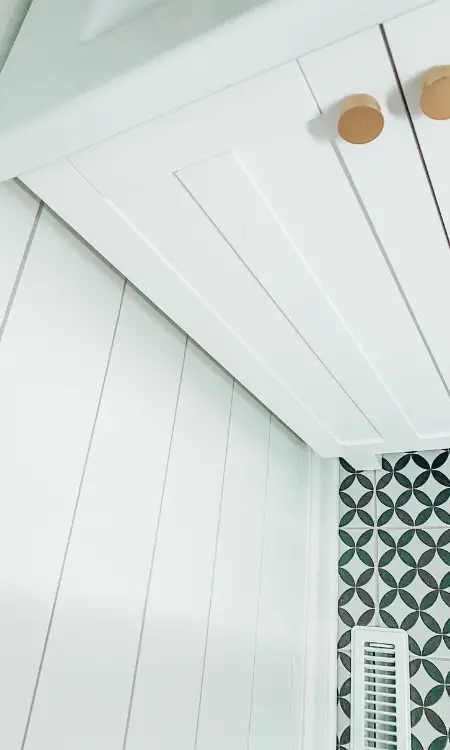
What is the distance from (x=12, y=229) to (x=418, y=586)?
1259 millimetres

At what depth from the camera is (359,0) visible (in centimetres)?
53

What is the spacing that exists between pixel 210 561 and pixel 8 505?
55cm

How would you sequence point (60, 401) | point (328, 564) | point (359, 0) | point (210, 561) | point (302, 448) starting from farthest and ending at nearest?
point (302, 448) < point (328, 564) < point (210, 561) < point (60, 401) < point (359, 0)

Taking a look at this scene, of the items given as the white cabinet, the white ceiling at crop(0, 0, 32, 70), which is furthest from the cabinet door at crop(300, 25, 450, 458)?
the white ceiling at crop(0, 0, 32, 70)

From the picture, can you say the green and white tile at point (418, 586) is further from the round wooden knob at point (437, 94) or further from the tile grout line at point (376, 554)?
the round wooden knob at point (437, 94)

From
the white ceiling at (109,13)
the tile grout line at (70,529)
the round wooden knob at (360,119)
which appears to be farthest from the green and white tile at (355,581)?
the white ceiling at (109,13)

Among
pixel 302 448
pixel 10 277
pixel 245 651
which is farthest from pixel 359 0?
pixel 302 448

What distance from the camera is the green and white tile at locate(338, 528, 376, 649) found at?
62.2 inches

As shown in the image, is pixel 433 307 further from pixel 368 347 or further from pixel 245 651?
pixel 245 651

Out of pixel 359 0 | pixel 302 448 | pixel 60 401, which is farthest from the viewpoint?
pixel 302 448

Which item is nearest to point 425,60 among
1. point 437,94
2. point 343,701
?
point 437,94

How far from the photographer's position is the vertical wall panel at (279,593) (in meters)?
1.37

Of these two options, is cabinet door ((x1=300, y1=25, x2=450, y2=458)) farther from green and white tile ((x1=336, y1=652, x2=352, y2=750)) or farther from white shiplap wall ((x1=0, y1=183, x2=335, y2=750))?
green and white tile ((x1=336, y1=652, x2=352, y2=750))

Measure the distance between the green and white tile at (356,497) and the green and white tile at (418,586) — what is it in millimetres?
81
